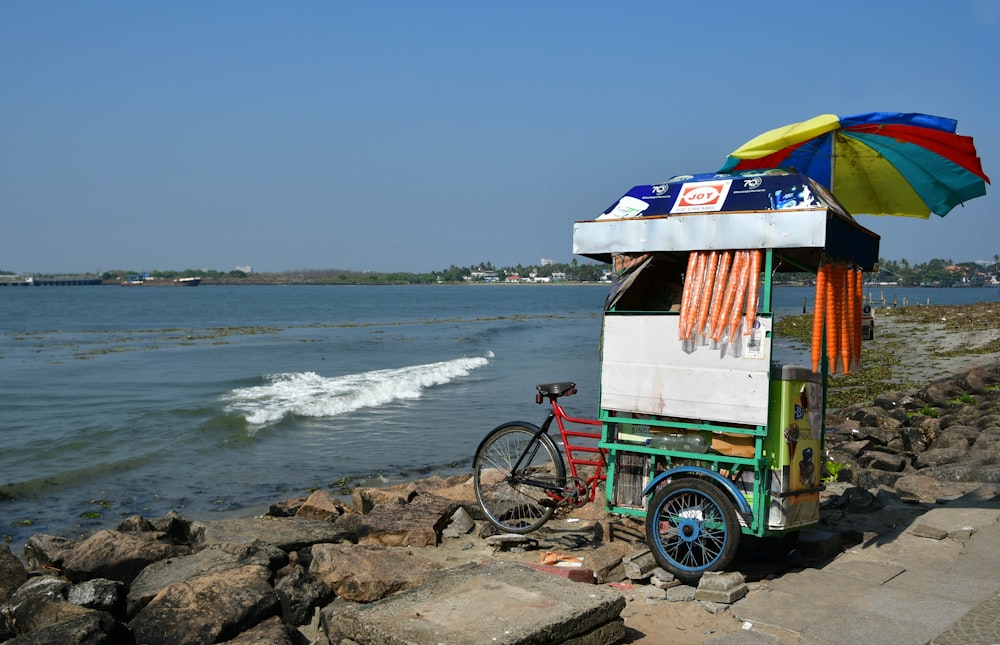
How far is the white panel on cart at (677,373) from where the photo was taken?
6.22 metres

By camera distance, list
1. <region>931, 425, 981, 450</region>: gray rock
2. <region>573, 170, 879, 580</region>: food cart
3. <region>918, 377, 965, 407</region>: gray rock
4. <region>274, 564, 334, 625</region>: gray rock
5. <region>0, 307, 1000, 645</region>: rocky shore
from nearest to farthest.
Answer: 1. <region>0, 307, 1000, 645</region>: rocky shore
2. <region>573, 170, 879, 580</region>: food cart
3. <region>274, 564, 334, 625</region>: gray rock
4. <region>931, 425, 981, 450</region>: gray rock
5. <region>918, 377, 965, 407</region>: gray rock

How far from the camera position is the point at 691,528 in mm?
6434

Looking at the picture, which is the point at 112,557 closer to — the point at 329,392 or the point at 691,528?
the point at 691,528

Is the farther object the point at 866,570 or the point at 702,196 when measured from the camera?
the point at 702,196

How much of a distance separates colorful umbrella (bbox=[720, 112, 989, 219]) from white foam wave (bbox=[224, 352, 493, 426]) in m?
14.1

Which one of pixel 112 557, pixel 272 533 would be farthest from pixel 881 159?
pixel 112 557

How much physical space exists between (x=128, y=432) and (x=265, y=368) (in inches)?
550

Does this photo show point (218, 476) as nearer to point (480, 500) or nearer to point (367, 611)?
point (480, 500)

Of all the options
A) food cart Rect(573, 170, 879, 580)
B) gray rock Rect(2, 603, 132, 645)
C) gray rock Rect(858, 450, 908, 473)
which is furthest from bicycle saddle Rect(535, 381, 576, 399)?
gray rock Rect(858, 450, 908, 473)

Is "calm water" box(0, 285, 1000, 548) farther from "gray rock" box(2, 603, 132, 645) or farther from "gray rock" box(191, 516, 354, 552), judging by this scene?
"gray rock" box(2, 603, 132, 645)

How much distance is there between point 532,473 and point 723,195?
3.02 metres

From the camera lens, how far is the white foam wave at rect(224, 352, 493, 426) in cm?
2066

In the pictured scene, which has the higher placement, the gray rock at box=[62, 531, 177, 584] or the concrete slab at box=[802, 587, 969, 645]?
the concrete slab at box=[802, 587, 969, 645]

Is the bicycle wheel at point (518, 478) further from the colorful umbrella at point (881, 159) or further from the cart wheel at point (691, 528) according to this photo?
the colorful umbrella at point (881, 159)
